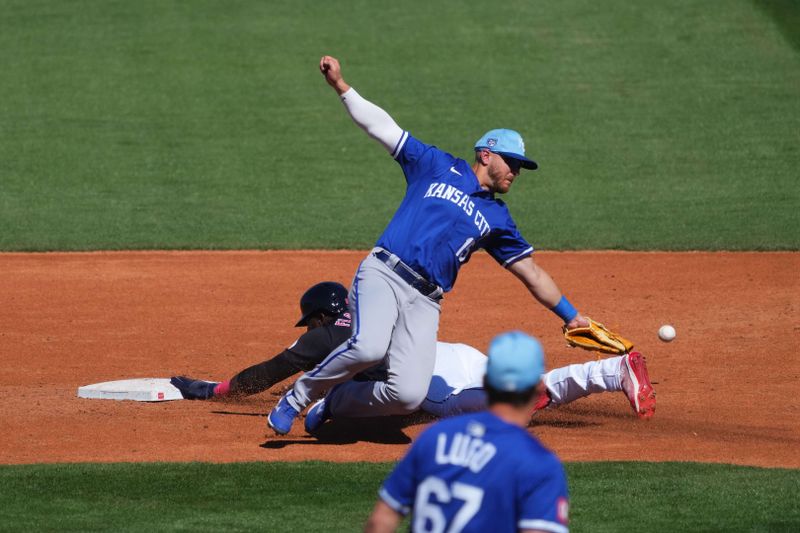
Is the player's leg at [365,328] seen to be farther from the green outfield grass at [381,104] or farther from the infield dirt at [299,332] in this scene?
the green outfield grass at [381,104]

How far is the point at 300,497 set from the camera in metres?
6.80

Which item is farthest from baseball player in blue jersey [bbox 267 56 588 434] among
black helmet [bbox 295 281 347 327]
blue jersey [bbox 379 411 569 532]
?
blue jersey [bbox 379 411 569 532]

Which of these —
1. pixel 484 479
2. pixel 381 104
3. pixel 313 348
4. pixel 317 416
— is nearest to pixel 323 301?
pixel 313 348

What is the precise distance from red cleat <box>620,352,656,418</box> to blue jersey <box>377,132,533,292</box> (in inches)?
36.7

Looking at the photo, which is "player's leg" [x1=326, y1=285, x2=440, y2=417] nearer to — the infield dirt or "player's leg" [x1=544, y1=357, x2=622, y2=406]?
the infield dirt

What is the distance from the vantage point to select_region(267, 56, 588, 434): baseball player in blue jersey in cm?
731

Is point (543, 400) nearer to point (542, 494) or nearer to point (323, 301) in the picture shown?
point (323, 301)

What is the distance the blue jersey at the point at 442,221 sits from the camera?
7316 mm

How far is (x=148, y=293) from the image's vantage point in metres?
12.3

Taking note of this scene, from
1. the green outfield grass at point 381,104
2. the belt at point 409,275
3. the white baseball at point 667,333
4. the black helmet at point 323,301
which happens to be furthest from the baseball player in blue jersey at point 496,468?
the green outfield grass at point 381,104

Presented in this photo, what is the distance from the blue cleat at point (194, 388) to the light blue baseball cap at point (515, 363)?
543 centimetres

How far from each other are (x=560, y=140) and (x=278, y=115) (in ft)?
14.6

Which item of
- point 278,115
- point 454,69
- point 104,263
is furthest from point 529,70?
point 104,263

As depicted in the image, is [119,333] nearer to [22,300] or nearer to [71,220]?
[22,300]
